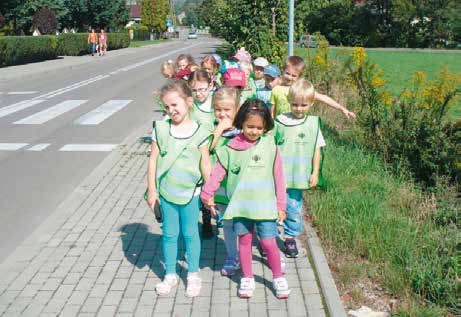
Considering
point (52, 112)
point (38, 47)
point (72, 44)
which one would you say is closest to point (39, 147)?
point (52, 112)

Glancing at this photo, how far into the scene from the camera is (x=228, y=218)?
397 centimetres

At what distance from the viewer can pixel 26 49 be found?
29547 mm

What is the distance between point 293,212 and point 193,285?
112 centimetres

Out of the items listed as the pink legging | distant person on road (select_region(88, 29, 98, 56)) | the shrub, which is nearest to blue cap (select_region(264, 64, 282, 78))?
the pink legging

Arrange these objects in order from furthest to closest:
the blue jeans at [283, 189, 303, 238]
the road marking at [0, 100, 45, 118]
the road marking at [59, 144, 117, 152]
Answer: the road marking at [0, 100, 45, 118] < the road marking at [59, 144, 117, 152] < the blue jeans at [283, 189, 303, 238]

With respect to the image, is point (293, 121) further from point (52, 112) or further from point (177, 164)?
point (52, 112)

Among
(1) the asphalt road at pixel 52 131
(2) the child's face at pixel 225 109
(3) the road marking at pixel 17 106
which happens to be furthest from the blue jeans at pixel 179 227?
(3) the road marking at pixel 17 106

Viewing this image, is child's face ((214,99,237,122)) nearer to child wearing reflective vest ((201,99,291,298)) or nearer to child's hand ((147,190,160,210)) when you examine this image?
child wearing reflective vest ((201,99,291,298))

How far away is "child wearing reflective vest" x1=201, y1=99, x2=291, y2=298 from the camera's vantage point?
395 centimetres

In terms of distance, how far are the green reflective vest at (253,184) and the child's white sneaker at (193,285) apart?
0.62 meters

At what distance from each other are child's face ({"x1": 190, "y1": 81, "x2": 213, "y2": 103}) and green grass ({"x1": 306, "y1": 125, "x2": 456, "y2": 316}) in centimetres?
166

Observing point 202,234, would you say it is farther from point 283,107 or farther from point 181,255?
point 283,107

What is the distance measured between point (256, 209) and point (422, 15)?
5797 cm

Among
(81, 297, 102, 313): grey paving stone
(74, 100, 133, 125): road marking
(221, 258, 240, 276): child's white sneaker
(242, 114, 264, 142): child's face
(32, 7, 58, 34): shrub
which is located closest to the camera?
(242, 114, 264, 142): child's face
